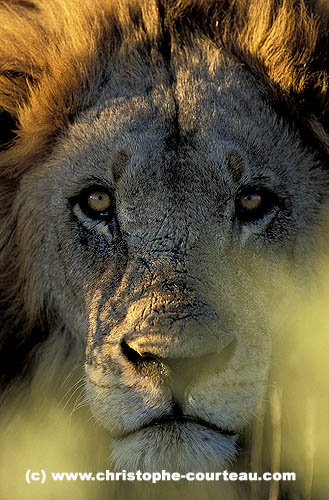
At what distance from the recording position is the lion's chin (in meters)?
2.61

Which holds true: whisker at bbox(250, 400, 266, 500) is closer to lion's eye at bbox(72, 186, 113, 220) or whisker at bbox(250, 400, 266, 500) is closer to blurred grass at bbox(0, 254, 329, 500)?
blurred grass at bbox(0, 254, 329, 500)

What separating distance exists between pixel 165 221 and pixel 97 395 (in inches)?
25.4

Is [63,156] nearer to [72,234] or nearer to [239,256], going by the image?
[72,234]

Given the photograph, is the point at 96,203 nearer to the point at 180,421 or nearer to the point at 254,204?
the point at 254,204

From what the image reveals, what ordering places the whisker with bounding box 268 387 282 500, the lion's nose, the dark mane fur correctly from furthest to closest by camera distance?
the dark mane fur → the whisker with bounding box 268 387 282 500 → the lion's nose

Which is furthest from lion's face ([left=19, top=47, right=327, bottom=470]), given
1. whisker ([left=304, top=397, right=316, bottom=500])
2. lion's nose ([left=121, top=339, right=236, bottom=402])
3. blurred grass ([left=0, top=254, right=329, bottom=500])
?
whisker ([left=304, top=397, right=316, bottom=500])

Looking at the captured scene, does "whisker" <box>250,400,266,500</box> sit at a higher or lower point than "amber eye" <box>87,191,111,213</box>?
lower

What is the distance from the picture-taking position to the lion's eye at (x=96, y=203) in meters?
3.05

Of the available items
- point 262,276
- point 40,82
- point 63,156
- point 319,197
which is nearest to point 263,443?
point 262,276

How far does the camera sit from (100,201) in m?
3.05

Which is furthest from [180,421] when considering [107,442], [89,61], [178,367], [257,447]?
[89,61]

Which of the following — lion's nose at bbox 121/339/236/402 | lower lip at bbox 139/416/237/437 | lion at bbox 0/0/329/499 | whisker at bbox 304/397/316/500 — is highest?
lion at bbox 0/0/329/499

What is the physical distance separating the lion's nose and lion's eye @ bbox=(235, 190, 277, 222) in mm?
608

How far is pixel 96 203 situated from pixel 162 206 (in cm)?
32
